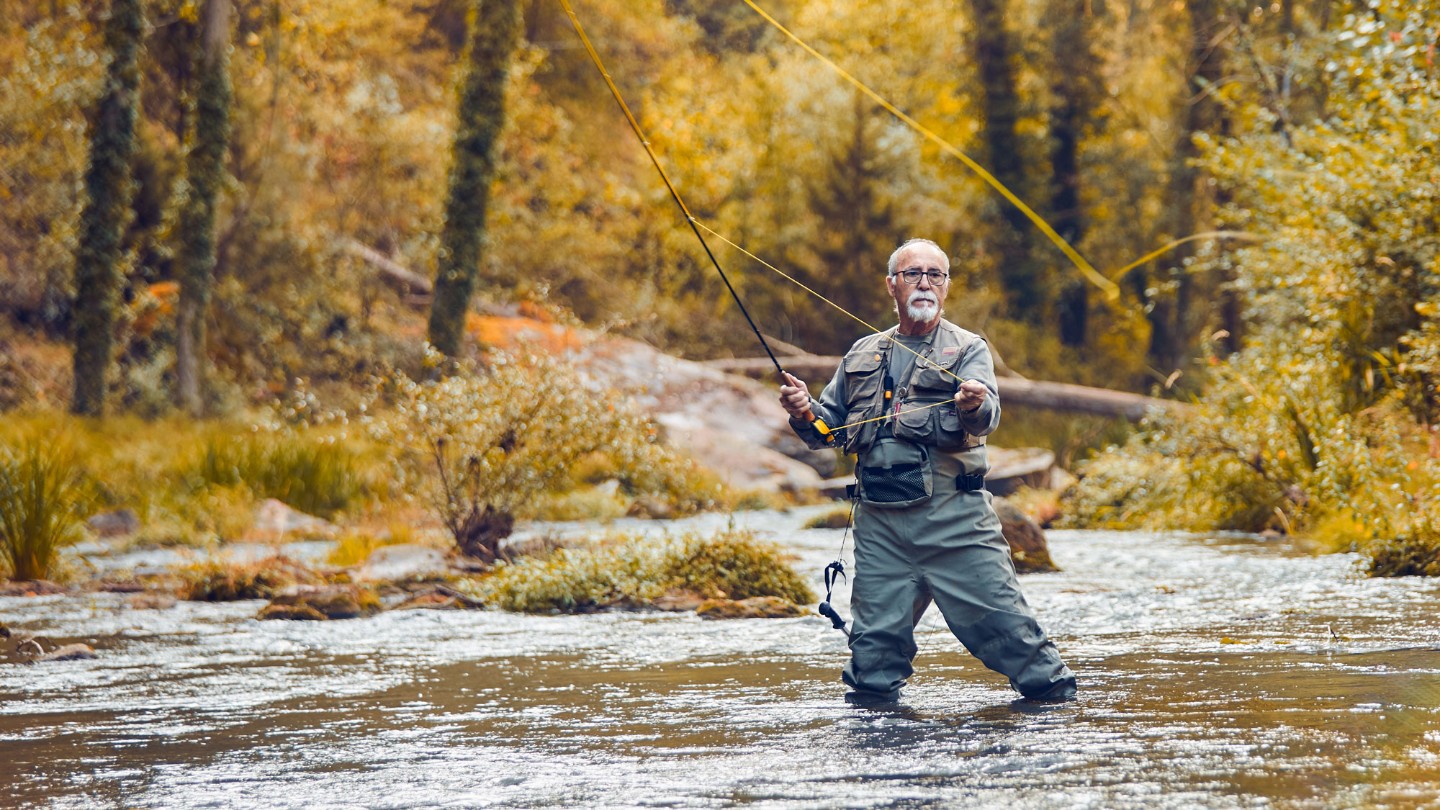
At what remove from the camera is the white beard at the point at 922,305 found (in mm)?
5871

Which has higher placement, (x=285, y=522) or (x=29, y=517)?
(x=29, y=517)

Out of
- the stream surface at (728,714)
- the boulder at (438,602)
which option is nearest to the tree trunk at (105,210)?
the boulder at (438,602)

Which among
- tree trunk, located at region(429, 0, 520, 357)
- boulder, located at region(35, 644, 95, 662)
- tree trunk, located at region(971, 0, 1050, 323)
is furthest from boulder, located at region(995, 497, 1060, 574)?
tree trunk, located at region(971, 0, 1050, 323)

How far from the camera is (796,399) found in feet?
18.7

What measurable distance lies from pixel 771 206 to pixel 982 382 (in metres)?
29.1

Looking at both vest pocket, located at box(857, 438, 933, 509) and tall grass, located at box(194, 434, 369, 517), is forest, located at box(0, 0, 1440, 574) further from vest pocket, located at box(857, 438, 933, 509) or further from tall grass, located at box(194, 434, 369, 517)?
vest pocket, located at box(857, 438, 933, 509)

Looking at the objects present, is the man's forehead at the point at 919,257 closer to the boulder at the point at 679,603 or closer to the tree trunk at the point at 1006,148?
the boulder at the point at 679,603

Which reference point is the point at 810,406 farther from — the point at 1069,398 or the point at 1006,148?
the point at 1006,148

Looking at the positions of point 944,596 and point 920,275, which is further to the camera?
point 920,275

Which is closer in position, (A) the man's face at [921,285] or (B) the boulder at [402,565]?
(A) the man's face at [921,285]

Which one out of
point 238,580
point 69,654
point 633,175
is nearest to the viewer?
point 69,654

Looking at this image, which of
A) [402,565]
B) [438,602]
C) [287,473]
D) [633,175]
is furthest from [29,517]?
[633,175]

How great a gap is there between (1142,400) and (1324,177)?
9722mm

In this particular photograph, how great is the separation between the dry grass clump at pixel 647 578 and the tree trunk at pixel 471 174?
12.6 m
